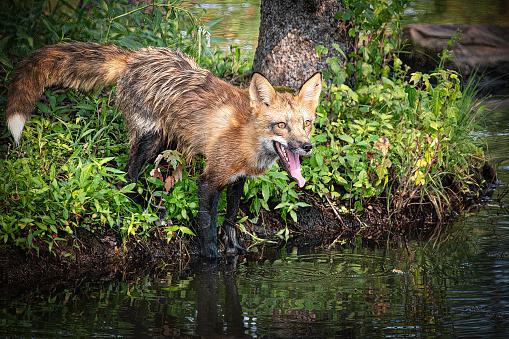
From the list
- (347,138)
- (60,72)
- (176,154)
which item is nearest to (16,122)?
(60,72)

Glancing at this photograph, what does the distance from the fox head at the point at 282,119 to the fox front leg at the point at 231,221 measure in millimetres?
682

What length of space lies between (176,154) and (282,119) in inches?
47.9

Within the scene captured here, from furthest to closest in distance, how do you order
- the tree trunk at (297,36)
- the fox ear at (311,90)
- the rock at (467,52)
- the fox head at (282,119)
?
the rock at (467,52)
the tree trunk at (297,36)
the fox ear at (311,90)
the fox head at (282,119)

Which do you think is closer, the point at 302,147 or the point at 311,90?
the point at 302,147

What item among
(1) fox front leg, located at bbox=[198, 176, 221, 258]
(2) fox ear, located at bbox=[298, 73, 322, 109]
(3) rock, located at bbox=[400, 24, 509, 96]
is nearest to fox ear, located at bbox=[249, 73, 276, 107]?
(2) fox ear, located at bbox=[298, 73, 322, 109]

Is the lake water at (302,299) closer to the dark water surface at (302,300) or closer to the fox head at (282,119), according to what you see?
the dark water surface at (302,300)

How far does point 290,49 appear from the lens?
7.02 meters

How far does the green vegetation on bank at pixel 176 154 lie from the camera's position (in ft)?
16.1

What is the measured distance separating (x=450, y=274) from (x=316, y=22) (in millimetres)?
3754

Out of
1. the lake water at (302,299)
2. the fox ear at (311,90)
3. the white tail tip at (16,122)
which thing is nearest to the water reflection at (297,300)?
the lake water at (302,299)

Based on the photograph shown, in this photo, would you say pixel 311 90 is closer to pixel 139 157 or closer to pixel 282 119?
pixel 282 119

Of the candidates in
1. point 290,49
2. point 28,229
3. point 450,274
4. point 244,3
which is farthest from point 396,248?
point 244,3

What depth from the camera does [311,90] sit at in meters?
4.89

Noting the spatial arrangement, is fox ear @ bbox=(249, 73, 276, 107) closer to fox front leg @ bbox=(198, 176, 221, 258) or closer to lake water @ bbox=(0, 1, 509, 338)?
fox front leg @ bbox=(198, 176, 221, 258)
